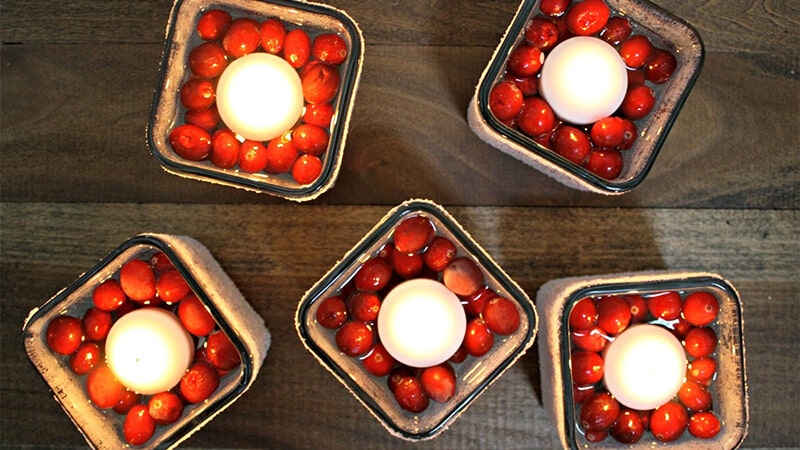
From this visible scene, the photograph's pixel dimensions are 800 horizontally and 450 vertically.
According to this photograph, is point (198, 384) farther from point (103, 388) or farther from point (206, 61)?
point (206, 61)

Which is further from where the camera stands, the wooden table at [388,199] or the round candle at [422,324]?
the wooden table at [388,199]

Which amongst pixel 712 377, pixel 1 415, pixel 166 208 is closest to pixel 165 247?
pixel 166 208

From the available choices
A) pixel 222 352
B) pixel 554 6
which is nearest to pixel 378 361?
pixel 222 352

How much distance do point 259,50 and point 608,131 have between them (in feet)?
1.06

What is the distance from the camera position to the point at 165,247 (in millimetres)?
531

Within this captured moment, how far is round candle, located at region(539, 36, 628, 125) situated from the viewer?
1.83ft

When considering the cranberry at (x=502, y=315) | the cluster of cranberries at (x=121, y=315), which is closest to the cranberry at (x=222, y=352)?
the cluster of cranberries at (x=121, y=315)

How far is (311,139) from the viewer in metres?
0.55

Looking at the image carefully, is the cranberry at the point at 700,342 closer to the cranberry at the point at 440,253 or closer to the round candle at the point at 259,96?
the cranberry at the point at 440,253

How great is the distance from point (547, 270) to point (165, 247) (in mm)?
356

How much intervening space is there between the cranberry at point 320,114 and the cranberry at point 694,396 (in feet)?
1.30

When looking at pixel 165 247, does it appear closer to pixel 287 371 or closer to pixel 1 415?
pixel 287 371

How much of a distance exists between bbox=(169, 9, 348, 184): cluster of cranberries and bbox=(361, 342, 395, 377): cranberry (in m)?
0.16

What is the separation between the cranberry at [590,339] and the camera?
0.57 m
